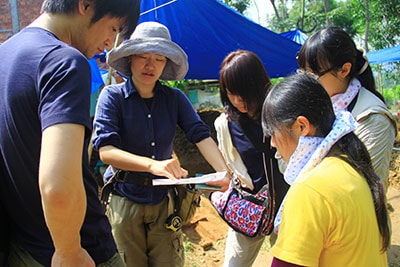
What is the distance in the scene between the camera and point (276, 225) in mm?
1278

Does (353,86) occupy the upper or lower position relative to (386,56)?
upper

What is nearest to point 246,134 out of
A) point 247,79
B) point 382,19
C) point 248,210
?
point 247,79

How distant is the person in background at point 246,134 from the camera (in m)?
2.02

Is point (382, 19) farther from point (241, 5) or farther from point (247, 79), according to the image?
point (247, 79)

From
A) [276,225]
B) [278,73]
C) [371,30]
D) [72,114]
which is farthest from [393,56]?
[72,114]

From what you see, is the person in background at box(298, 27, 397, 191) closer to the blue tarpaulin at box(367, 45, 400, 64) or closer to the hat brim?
the hat brim

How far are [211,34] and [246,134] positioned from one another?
8.61ft

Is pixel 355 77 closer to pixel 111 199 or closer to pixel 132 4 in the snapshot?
pixel 132 4

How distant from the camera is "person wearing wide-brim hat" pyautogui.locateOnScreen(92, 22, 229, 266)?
1887 mm

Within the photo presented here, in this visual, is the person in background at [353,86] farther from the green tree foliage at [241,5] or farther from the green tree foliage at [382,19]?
the green tree foliage at [241,5]

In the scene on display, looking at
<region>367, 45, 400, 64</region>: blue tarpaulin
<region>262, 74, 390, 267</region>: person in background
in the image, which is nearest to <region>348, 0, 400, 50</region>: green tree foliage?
<region>367, 45, 400, 64</region>: blue tarpaulin

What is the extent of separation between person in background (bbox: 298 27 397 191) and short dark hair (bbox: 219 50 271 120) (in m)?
0.24

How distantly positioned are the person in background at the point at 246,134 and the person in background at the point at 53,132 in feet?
2.81

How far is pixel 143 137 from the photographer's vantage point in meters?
1.89
